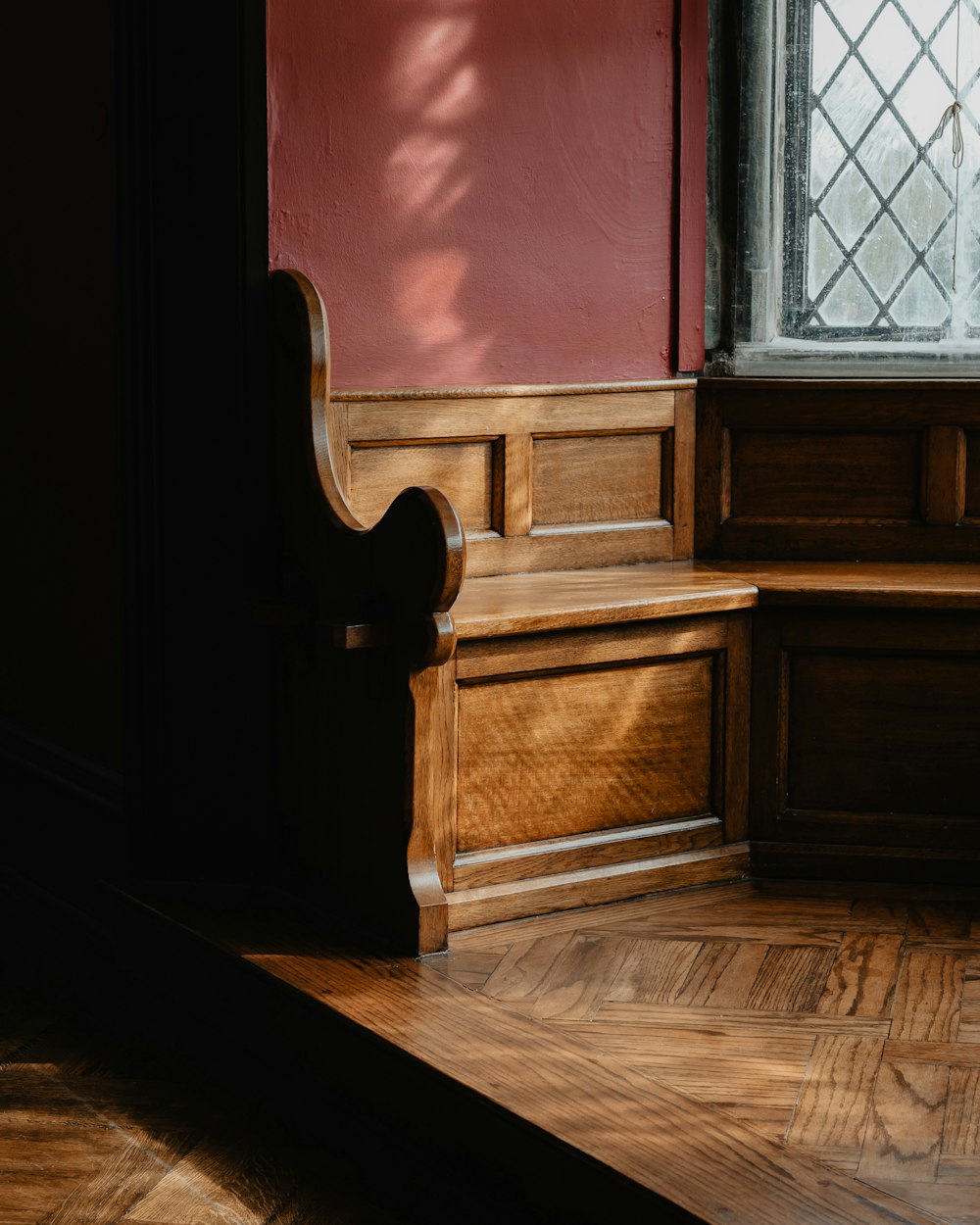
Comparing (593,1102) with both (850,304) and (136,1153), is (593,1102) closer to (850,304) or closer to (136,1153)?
(136,1153)

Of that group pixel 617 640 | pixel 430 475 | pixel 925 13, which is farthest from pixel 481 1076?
pixel 925 13

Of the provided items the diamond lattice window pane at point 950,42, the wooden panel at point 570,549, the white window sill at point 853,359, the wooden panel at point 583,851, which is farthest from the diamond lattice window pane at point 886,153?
the wooden panel at point 583,851

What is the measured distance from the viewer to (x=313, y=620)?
2471mm

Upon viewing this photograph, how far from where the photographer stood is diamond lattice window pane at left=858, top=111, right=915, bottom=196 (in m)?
3.10

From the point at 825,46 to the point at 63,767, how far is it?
2011 millimetres

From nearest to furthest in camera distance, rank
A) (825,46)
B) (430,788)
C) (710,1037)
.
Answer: (710,1037) → (430,788) → (825,46)

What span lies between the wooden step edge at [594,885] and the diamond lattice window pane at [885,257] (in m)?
1.17

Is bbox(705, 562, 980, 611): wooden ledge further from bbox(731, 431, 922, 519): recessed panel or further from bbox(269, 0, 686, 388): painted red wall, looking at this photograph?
bbox(269, 0, 686, 388): painted red wall

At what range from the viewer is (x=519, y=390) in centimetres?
285

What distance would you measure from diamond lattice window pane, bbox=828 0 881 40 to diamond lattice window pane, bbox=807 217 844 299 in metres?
0.36

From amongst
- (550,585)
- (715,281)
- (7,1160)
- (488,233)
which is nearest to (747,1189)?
(7,1160)

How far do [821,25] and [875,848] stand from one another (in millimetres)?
1576

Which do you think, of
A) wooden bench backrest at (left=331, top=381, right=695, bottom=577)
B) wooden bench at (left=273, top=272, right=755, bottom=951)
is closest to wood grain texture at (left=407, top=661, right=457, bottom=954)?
wooden bench at (left=273, top=272, right=755, bottom=951)

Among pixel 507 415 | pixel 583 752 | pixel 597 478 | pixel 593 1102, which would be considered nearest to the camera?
pixel 593 1102
